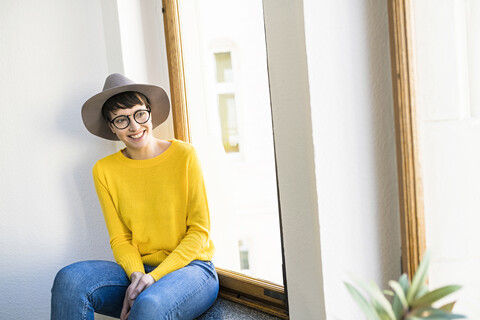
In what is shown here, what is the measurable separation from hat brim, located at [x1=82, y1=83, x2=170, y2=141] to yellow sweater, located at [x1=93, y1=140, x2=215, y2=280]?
153mm

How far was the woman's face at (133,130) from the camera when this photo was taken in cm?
150

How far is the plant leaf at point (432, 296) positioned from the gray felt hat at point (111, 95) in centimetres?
124

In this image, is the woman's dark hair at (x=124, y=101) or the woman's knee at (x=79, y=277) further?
the woman's dark hair at (x=124, y=101)

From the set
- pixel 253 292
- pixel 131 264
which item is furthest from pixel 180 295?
pixel 253 292

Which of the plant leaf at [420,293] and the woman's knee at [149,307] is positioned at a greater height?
the plant leaf at [420,293]

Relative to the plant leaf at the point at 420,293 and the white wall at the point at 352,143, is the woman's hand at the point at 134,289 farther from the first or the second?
the plant leaf at the point at 420,293

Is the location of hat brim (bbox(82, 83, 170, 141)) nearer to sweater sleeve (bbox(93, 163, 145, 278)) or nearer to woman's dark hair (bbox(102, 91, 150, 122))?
woman's dark hair (bbox(102, 91, 150, 122))

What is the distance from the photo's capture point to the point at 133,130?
150cm

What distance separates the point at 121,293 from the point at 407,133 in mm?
1167

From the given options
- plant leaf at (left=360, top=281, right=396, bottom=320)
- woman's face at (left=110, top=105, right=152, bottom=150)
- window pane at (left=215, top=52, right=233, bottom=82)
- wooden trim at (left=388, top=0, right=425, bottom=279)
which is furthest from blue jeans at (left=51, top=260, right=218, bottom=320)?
window pane at (left=215, top=52, right=233, bottom=82)

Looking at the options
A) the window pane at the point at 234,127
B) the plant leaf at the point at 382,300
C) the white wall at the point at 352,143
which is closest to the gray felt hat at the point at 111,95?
the window pane at the point at 234,127

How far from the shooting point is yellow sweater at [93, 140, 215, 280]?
1543 millimetres

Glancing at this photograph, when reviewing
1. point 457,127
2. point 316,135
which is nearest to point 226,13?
point 316,135

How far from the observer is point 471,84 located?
92cm
